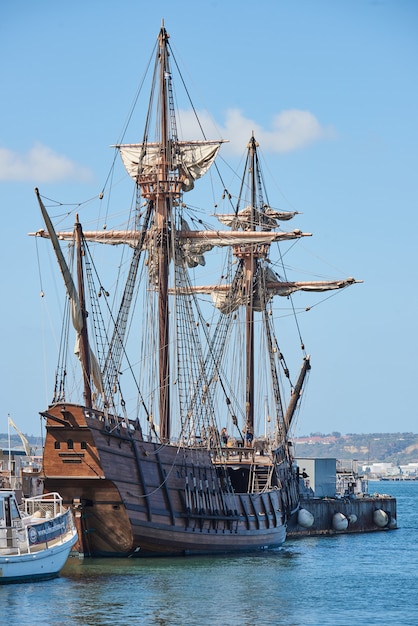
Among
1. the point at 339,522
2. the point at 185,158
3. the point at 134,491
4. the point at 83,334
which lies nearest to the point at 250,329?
the point at 339,522

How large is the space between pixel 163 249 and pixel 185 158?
4.73 meters

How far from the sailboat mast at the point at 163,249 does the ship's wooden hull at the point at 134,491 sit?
326 centimetres

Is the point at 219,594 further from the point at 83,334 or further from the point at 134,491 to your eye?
the point at 83,334

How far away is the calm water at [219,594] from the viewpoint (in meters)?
39.9

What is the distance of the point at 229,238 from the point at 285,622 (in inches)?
1178

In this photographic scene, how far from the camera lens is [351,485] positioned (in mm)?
97375

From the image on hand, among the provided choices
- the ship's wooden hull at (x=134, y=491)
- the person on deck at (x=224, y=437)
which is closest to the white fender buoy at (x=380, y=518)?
the person on deck at (x=224, y=437)

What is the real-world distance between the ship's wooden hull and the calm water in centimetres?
102

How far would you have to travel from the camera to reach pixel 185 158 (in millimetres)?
63844

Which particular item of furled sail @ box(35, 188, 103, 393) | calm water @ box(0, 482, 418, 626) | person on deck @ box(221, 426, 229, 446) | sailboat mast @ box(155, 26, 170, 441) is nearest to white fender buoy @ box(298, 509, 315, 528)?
person on deck @ box(221, 426, 229, 446)

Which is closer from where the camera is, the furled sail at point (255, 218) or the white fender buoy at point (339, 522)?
the furled sail at point (255, 218)

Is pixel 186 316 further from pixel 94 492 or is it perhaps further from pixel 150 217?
pixel 94 492

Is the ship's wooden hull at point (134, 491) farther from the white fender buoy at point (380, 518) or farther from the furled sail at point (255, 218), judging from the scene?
the white fender buoy at point (380, 518)

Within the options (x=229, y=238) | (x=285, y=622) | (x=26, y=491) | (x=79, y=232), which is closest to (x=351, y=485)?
(x=229, y=238)
